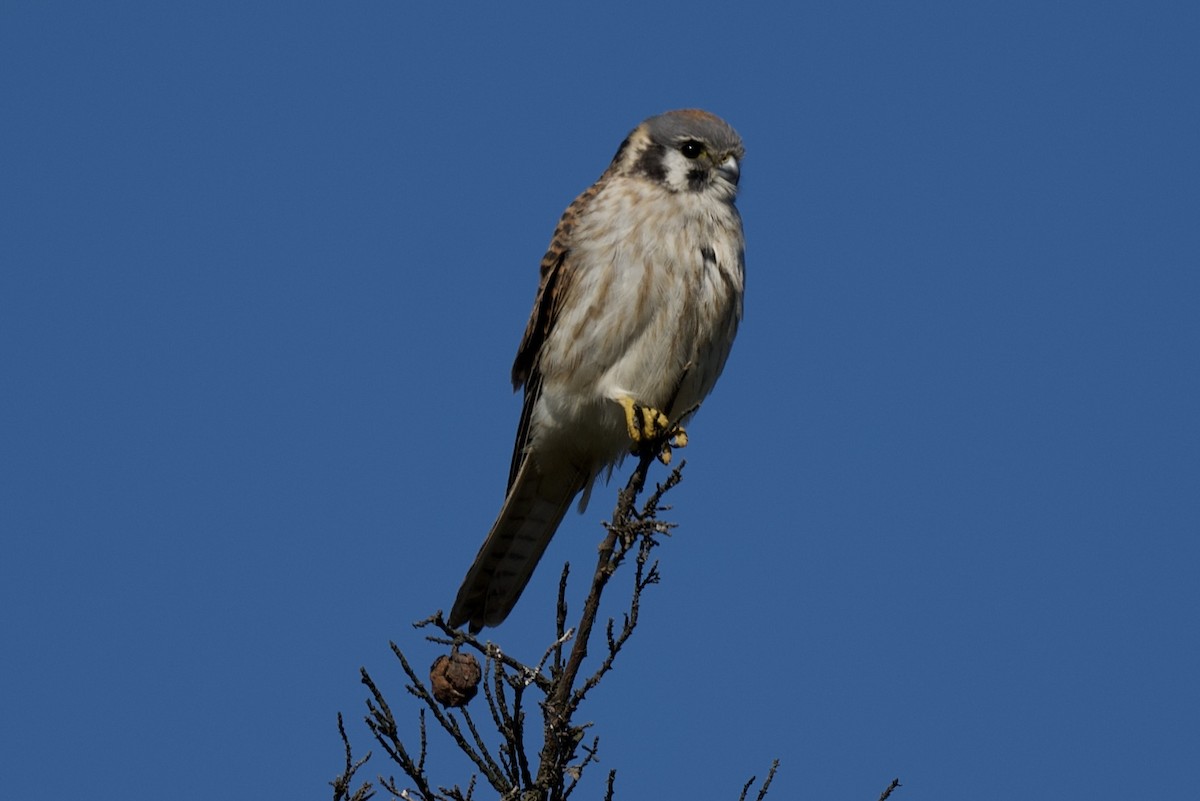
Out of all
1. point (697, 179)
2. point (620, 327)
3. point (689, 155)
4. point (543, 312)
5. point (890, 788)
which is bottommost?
point (890, 788)

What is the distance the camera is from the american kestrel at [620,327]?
412 centimetres

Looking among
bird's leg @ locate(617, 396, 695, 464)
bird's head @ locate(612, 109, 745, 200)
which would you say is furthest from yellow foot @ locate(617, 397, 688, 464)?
bird's head @ locate(612, 109, 745, 200)

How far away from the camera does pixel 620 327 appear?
4121 millimetres

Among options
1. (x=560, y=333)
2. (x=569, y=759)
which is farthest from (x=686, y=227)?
(x=569, y=759)

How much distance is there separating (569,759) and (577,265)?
1.86 m

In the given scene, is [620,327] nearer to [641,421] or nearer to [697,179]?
[641,421]

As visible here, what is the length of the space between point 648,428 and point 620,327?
323mm

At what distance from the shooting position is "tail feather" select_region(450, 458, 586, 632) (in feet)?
14.1

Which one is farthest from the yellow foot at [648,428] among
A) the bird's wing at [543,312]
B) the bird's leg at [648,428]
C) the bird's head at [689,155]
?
the bird's head at [689,155]

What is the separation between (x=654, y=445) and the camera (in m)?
3.73

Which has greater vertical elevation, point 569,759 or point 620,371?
point 620,371

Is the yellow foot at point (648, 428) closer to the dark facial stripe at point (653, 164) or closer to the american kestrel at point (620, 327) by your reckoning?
the american kestrel at point (620, 327)

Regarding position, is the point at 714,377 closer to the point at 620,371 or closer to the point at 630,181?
the point at 620,371

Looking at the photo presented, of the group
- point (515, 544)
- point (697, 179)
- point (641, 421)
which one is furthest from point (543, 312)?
point (515, 544)
